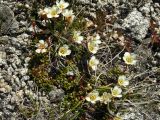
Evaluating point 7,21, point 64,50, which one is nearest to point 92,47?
point 64,50

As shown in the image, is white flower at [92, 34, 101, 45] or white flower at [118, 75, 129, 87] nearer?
→ white flower at [118, 75, 129, 87]

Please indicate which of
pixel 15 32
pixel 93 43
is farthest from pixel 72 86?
pixel 15 32

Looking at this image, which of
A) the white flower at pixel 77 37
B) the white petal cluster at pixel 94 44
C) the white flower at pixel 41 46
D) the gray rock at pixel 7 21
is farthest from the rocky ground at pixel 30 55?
the white flower at pixel 77 37

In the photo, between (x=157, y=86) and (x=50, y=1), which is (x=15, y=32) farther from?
(x=157, y=86)

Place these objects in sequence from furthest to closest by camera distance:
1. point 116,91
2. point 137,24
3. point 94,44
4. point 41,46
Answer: point 137,24, point 94,44, point 41,46, point 116,91

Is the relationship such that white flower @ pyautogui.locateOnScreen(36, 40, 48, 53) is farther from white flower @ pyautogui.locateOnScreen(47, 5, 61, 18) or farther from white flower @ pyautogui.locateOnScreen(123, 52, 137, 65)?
white flower @ pyautogui.locateOnScreen(123, 52, 137, 65)

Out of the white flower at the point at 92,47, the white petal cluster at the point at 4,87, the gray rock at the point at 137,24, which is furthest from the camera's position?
the gray rock at the point at 137,24

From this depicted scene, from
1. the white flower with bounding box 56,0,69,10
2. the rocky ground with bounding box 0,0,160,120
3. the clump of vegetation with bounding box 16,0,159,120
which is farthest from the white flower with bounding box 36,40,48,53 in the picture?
the white flower with bounding box 56,0,69,10

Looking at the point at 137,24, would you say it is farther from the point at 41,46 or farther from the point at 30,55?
the point at 30,55

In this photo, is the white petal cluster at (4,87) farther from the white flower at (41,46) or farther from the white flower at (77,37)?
the white flower at (77,37)
